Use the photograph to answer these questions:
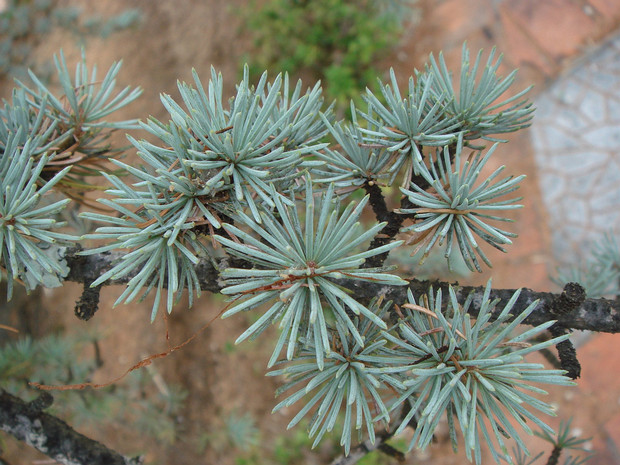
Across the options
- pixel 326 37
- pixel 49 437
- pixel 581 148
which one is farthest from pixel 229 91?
pixel 49 437

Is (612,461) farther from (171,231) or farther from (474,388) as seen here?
(171,231)

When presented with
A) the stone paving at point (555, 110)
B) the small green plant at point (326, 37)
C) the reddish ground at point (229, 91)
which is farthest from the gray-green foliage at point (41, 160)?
A: the stone paving at point (555, 110)

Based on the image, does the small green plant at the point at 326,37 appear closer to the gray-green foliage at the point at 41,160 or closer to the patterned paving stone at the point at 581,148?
the patterned paving stone at the point at 581,148

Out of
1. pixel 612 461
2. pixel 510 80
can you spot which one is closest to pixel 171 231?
pixel 510 80

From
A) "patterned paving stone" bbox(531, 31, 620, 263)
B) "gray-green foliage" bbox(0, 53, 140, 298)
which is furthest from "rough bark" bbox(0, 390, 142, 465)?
"patterned paving stone" bbox(531, 31, 620, 263)

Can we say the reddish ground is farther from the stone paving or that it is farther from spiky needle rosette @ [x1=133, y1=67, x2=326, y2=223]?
spiky needle rosette @ [x1=133, y1=67, x2=326, y2=223]

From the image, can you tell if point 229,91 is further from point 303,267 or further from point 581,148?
point 303,267
